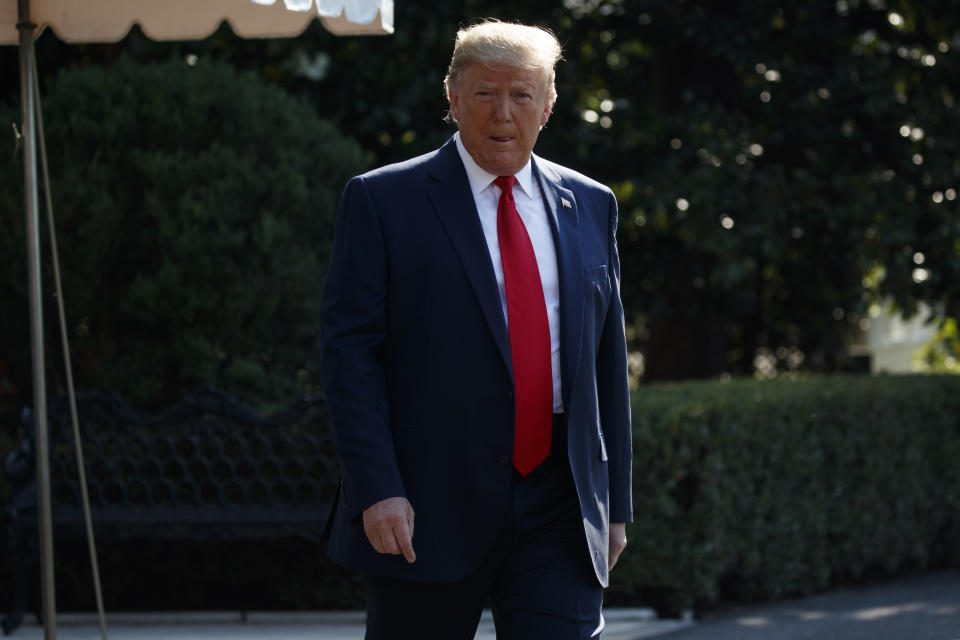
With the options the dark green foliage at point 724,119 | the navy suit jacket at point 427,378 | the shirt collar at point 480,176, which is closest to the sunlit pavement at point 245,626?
the dark green foliage at point 724,119

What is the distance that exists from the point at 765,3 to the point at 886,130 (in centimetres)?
124

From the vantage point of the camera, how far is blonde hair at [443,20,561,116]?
9.70 feet

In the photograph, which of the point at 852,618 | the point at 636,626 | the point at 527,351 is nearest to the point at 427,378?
the point at 527,351

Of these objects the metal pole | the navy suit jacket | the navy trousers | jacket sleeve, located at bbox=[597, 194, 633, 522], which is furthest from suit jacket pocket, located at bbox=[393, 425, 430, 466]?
the metal pole

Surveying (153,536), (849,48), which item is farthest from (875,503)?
(153,536)

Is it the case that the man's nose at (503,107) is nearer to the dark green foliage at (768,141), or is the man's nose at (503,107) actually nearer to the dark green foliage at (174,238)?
the dark green foliage at (174,238)

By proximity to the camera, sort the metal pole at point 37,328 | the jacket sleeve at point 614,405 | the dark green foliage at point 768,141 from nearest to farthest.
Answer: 1. the jacket sleeve at point 614,405
2. the metal pole at point 37,328
3. the dark green foliage at point 768,141

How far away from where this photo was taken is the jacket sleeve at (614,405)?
10.4ft

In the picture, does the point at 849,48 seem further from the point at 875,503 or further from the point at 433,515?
the point at 433,515

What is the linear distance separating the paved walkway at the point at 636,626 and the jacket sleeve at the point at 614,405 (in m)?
3.08

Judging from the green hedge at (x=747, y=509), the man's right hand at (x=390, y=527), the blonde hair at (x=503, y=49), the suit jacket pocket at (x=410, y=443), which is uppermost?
the blonde hair at (x=503, y=49)

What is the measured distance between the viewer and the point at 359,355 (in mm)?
2861

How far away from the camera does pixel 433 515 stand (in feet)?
9.50

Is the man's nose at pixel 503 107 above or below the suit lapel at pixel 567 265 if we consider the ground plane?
above
